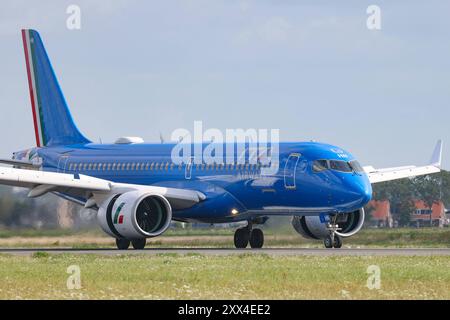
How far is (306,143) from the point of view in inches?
1799

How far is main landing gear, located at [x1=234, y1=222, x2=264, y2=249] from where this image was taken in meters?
48.2

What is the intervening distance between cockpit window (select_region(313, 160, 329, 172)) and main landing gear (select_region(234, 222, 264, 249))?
4997 mm

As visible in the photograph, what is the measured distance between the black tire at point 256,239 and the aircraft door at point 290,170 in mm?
4181

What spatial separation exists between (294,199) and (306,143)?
2.37m

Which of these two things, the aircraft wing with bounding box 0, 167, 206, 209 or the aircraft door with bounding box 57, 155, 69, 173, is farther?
the aircraft door with bounding box 57, 155, 69, 173

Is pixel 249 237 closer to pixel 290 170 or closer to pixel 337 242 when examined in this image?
pixel 337 242

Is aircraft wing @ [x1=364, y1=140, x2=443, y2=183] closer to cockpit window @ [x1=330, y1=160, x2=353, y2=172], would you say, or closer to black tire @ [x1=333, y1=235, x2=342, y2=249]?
black tire @ [x1=333, y1=235, x2=342, y2=249]

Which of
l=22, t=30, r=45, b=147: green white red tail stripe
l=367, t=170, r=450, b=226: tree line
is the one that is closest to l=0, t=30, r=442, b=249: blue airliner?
l=22, t=30, r=45, b=147: green white red tail stripe

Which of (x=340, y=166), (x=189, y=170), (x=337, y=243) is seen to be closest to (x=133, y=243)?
(x=189, y=170)

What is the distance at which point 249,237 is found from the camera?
158 ft

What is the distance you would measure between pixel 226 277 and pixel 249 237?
66.8 feet

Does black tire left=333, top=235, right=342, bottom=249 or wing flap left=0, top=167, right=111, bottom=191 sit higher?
wing flap left=0, top=167, right=111, bottom=191

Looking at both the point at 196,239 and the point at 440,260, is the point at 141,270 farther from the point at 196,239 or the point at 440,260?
the point at 196,239

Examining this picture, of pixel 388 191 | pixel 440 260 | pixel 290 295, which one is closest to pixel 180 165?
pixel 440 260
